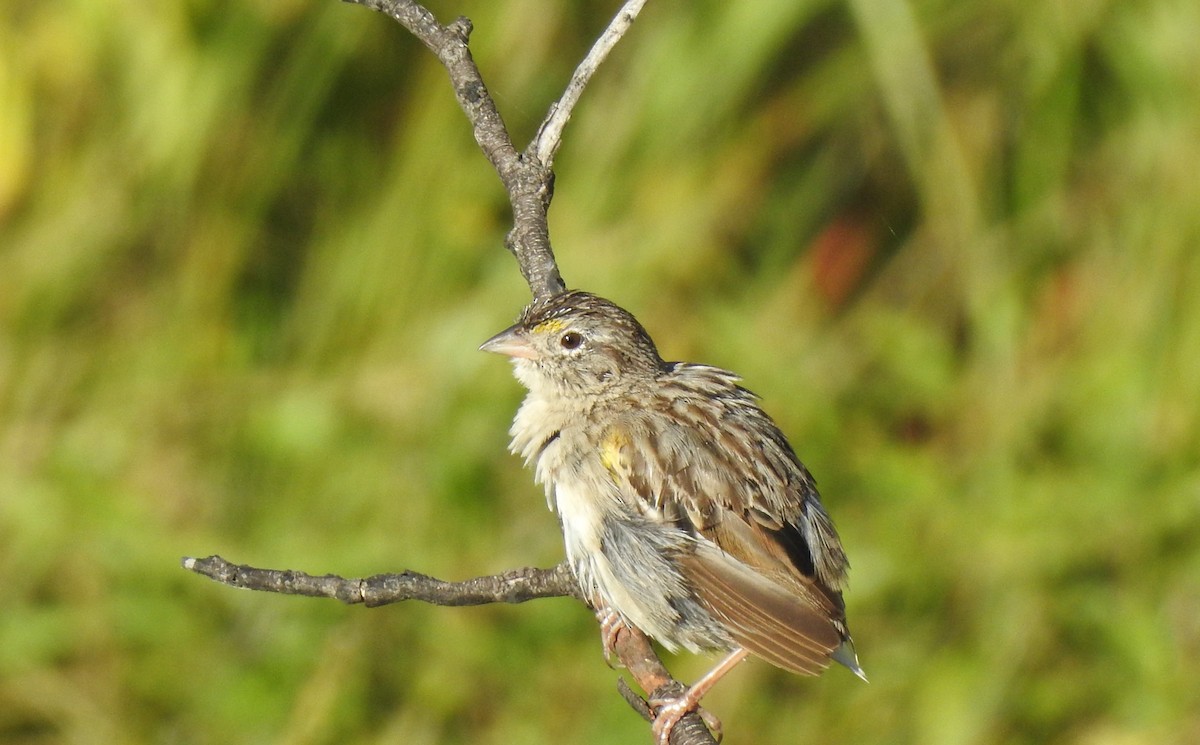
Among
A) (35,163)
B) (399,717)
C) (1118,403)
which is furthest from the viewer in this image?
(35,163)

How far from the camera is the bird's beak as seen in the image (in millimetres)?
5152

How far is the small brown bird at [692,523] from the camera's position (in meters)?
4.55

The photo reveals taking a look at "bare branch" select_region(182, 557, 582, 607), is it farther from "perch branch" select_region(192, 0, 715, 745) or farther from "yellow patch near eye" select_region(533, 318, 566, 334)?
"yellow patch near eye" select_region(533, 318, 566, 334)

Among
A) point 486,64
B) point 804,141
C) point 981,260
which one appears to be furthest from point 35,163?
point 981,260

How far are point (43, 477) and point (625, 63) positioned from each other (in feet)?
10.3

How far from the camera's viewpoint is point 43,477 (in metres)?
6.94

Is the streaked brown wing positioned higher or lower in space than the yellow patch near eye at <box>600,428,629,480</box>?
lower

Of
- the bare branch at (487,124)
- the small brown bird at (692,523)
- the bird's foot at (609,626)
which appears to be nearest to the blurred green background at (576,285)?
the bird's foot at (609,626)

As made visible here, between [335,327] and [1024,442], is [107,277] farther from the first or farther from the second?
[1024,442]

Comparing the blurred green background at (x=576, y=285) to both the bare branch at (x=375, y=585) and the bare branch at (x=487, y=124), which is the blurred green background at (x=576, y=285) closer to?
the bare branch at (x=487, y=124)

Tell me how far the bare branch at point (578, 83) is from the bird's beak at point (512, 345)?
60 centimetres

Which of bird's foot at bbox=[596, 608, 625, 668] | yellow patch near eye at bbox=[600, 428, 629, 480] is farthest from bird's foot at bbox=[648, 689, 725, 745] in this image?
yellow patch near eye at bbox=[600, 428, 629, 480]

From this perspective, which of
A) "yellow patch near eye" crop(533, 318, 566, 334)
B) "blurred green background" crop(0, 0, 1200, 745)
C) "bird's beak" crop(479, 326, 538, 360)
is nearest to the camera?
"yellow patch near eye" crop(533, 318, 566, 334)

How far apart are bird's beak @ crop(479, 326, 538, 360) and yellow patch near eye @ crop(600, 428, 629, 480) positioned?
500 mm
